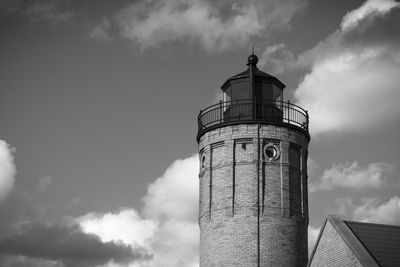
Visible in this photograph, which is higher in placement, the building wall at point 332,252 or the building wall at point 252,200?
the building wall at point 252,200

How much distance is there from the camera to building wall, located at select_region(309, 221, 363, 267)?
1012 inches

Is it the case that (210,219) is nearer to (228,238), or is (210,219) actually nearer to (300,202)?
(228,238)

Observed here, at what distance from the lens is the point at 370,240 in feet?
86.6

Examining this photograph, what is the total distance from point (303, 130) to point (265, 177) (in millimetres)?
3646

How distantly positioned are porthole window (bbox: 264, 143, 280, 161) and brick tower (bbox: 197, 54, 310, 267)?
49mm

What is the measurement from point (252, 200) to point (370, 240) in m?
7.93

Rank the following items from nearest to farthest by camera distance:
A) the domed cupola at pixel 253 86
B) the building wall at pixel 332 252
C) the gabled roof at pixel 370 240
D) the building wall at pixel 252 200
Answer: the gabled roof at pixel 370 240, the building wall at pixel 332 252, the building wall at pixel 252 200, the domed cupola at pixel 253 86

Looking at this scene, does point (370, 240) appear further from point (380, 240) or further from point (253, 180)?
point (253, 180)

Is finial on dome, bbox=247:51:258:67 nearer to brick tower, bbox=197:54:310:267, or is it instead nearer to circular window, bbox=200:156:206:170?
brick tower, bbox=197:54:310:267

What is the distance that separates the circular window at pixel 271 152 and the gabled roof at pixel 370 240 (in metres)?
7.24

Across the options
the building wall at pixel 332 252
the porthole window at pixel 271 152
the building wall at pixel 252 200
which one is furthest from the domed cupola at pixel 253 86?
the building wall at pixel 332 252

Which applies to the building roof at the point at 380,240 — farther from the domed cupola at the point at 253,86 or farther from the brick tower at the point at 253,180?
the domed cupola at the point at 253,86

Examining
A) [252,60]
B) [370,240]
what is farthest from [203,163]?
[370,240]

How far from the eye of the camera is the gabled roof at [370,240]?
25.2m
